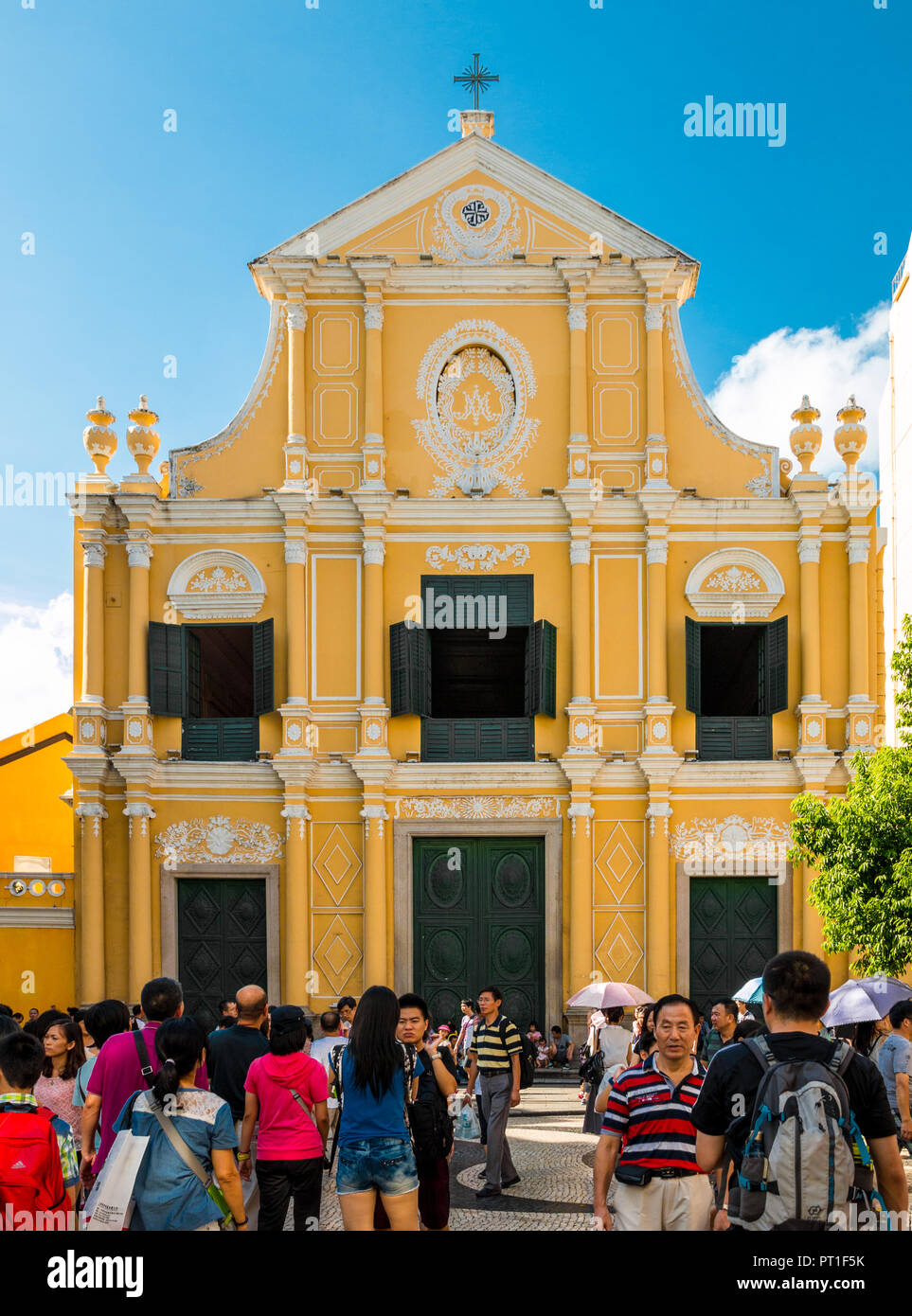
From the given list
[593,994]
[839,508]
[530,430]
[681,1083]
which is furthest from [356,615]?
[681,1083]

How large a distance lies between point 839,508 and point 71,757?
458 inches

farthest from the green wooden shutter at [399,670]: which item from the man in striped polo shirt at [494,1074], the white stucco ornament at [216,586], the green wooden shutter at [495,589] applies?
the man in striped polo shirt at [494,1074]

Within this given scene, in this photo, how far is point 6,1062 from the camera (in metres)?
5.53

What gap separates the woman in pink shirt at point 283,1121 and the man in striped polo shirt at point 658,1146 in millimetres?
1943

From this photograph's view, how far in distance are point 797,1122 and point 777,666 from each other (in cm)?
1567

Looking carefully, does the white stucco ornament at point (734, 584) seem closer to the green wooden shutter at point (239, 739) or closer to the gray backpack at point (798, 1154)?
the green wooden shutter at point (239, 739)

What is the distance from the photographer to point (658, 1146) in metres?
5.30

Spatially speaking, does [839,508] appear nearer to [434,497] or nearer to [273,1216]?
[434,497]

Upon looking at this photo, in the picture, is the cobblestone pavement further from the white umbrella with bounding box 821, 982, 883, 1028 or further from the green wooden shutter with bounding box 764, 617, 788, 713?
the green wooden shutter with bounding box 764, 617, 788, 713

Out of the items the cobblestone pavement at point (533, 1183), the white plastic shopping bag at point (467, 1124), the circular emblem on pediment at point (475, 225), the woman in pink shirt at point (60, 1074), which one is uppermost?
the circular emblem on pediment at point (475, 225)

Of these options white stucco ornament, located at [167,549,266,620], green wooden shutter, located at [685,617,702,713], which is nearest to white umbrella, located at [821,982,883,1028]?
green wooden shutter, located at [685,617,702,713]

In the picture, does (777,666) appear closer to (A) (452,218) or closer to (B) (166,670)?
(A) (452,218)

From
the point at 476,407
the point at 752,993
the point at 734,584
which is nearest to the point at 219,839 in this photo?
the point at 476,407

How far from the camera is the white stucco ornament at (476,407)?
2005 centimetres
